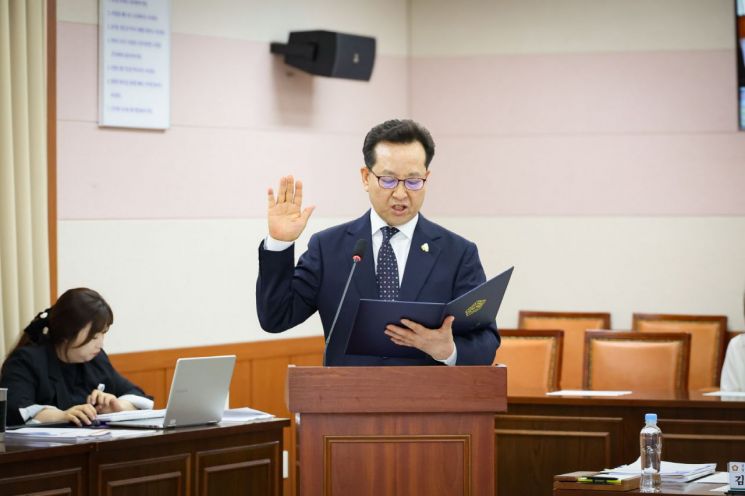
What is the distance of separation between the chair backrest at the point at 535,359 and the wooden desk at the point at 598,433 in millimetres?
780

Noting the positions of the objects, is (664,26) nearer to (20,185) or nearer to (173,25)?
(173,25)

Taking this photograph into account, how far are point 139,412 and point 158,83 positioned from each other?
212 cm

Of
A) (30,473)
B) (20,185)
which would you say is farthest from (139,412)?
(20,185)

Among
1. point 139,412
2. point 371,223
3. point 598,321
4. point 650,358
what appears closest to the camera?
point 371,223

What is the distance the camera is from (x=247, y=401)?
243 inches

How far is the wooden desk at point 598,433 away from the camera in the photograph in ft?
14.7

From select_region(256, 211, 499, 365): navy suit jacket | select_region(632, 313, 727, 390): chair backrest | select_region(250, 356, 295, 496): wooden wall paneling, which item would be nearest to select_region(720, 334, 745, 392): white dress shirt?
select_region(632, 313, 727, 390): chair backrest

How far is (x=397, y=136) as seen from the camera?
3.15 meters

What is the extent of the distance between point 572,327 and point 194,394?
3.30 meters

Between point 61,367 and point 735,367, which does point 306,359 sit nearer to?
point 61,367

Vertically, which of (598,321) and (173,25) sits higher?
(173,25)

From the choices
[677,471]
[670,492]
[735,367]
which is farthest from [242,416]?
[735,367]

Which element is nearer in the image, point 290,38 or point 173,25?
point 173,25

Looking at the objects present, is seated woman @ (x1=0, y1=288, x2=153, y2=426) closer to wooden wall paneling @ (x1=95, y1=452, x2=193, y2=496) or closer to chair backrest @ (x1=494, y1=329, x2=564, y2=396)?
wooden wall paneling @ (x1=95, y1=452, x2=193, y2=496)
